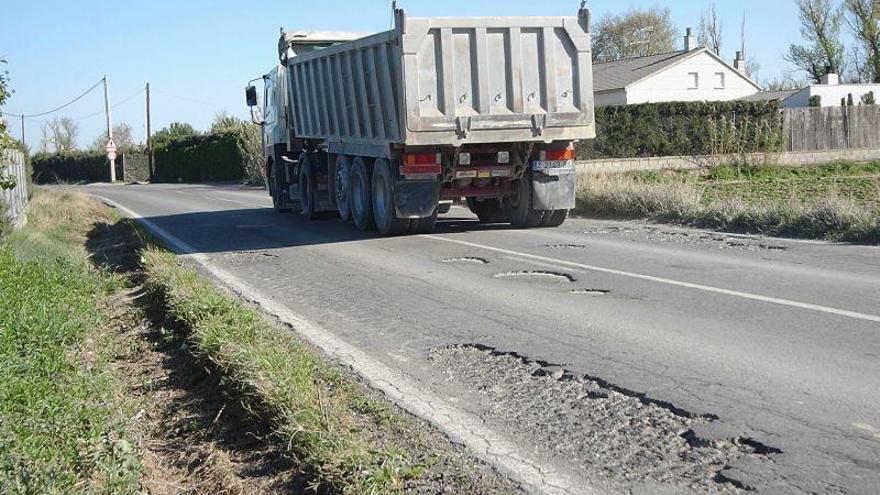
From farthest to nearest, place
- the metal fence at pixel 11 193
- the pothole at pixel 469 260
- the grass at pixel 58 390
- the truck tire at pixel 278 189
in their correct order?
1. the truck tire at pixel 278 189
2. the metal fence at pixel 11 193
3. the pothole at pixel 469 260
4. the grass at pixel 58 390

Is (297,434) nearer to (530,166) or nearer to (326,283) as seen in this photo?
(326,283)

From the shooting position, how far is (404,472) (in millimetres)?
4746

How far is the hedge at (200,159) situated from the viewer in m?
52.5

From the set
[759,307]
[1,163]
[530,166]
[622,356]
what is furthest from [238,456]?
[530,166]

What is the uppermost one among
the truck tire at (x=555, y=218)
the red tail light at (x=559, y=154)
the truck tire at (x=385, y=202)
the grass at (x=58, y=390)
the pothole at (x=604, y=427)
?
the red tail light at (x=559, y=154)

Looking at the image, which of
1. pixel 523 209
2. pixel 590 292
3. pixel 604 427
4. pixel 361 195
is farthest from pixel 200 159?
pixel 604 427

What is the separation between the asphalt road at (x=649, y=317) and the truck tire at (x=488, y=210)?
5.42 feet

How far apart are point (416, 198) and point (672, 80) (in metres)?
45.1

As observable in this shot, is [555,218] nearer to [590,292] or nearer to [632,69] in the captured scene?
[590,292]

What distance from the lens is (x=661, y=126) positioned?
35.9 meters

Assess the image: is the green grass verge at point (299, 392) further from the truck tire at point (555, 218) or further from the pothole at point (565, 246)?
the truck tire at point (555, 218)

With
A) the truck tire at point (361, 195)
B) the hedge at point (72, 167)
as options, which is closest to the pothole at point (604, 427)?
the truck tire at point (361, 195)

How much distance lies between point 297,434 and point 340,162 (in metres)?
13.1

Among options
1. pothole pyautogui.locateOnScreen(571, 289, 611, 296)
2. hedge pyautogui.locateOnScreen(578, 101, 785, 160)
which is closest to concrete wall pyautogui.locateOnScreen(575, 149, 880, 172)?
hedge pyautogui.locateOnScreen(578, 101, 785, 160)
